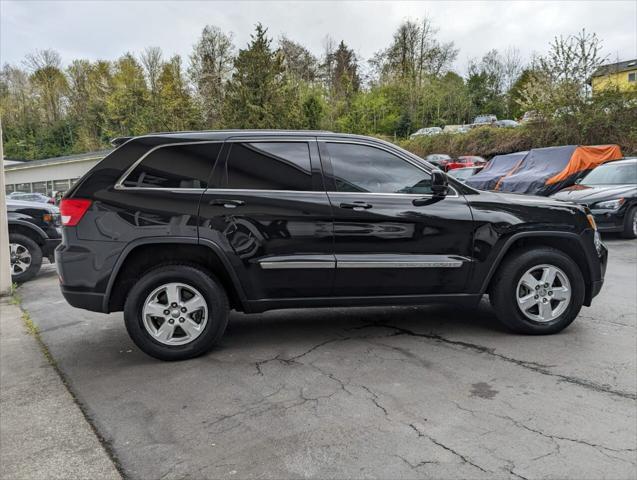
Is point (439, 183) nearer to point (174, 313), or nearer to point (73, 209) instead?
point (174, 313)

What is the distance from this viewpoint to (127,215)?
3955mm

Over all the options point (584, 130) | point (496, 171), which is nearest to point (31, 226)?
point (496, 171)

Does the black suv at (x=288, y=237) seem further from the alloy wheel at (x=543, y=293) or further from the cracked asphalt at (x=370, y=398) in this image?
the cracked asphalt at (x=370, y=398)

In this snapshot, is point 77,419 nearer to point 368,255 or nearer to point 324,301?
point 324,301

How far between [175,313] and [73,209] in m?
1.16

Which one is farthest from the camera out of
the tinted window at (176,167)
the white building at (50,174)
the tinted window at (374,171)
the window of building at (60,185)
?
the window of building at (60,185)

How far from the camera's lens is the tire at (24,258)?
805 centimetres

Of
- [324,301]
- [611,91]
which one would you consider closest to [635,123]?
[611,91]

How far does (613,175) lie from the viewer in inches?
435

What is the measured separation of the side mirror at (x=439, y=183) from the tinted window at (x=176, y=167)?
6.05 feet

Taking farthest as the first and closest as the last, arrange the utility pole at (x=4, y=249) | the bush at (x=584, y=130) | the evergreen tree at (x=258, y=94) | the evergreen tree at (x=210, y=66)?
the evergreen tree at (x=210, y=66) → the evergreen tree at (x=258, y=94) → the bush at (x=584, y=130) → the utility pole at (x=4, y=249)

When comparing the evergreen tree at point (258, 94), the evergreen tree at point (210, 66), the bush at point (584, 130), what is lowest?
the bush at point (584, 130)

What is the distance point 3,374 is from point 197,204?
2.05 metres

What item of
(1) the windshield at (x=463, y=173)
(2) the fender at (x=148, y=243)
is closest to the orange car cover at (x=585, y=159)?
(1) the windshield at (x=463, y=173)
